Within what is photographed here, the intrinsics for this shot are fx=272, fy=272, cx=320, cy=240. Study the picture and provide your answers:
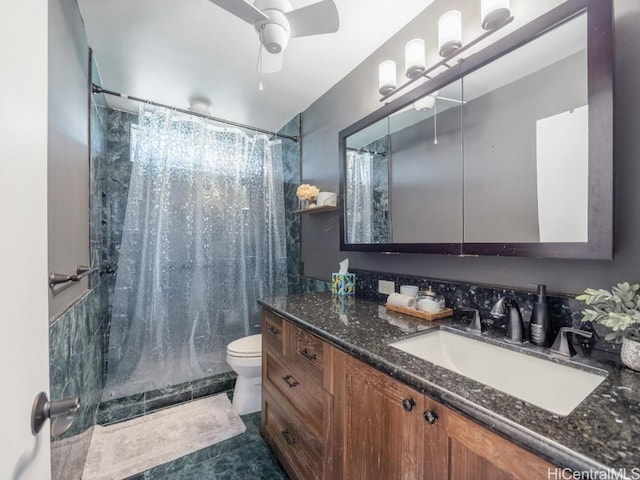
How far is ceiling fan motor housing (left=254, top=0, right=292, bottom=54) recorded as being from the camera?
4.00 feet

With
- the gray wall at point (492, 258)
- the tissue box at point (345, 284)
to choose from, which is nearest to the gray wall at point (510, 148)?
the gray wall at point (492, 258)

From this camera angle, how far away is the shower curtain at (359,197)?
66.9 inches

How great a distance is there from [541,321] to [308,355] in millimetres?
866

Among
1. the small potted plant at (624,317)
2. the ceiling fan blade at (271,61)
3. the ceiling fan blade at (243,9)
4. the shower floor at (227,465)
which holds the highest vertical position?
the ceiling fan blade at (271,61)

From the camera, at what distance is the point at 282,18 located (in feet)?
4.06

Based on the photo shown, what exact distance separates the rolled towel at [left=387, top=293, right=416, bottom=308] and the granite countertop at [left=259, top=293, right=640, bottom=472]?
0.92 ft

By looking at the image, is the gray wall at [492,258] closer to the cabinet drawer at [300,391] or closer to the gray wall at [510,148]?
the gray wall at [510,148]

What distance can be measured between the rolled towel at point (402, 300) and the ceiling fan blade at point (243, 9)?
1.43 metres

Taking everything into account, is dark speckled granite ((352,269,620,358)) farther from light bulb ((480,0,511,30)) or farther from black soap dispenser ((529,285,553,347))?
light bulb ((480,0,511,30))

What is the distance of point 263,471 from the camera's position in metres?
1.51

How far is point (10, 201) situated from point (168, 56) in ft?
5.85

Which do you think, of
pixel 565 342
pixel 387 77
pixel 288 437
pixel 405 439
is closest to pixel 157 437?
pixel 288 437

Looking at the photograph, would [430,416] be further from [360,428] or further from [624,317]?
[624,317]

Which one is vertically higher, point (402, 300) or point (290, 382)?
point (402, 300)
